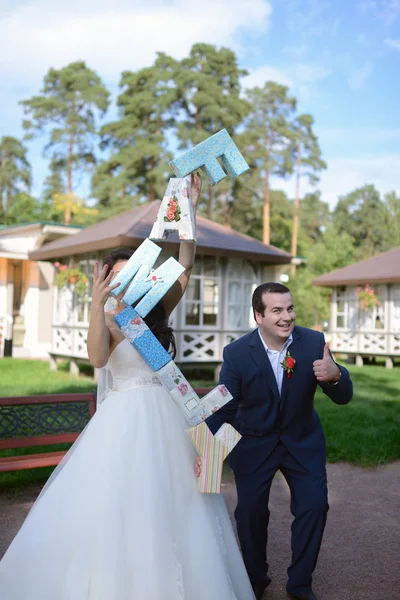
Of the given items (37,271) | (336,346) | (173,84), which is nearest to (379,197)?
(173,84)

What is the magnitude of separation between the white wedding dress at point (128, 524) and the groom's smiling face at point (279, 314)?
30.1 inches

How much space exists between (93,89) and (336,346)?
2196 cm

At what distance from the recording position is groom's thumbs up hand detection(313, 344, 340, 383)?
335 cm

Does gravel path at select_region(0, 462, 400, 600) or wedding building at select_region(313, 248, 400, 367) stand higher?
wedding building at select_region(313, 248, 400, 367)

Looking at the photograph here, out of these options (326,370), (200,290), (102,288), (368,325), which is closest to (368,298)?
(368,325)

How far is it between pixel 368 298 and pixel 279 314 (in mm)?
16211

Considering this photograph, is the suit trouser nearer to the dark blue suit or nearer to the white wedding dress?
the dark blue suit

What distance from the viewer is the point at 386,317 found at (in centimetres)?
1883

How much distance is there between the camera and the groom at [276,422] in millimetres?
3477

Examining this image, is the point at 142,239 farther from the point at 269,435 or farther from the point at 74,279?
the point at 269,435

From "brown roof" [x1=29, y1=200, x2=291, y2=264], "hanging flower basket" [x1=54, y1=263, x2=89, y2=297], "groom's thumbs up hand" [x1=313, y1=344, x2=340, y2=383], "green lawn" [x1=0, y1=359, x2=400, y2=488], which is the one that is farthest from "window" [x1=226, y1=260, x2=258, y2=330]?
"groom's thumbs up hand" [x1=313, y1=344, x2=340, y2=383]

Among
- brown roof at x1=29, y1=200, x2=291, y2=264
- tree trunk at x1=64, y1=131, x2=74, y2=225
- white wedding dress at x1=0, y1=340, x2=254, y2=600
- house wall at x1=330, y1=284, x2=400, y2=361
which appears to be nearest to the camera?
white wedding dress at x1=0, y1=340, x2=254, y2=600

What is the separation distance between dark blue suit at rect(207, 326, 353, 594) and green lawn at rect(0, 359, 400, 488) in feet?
10.6

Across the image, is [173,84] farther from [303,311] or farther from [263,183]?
[303,311]
